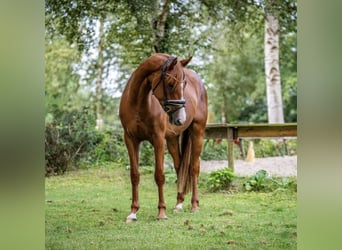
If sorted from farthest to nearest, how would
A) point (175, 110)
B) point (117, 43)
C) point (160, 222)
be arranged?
point (117, 43) → point (160, 222) → point (175, 110)

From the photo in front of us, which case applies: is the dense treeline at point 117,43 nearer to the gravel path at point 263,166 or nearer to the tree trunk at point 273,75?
the tree trunk at point 273,75

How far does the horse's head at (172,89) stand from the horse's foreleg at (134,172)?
1.30ft

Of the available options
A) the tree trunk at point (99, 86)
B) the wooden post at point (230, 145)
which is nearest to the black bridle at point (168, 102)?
the wooden post at point (230, 145)

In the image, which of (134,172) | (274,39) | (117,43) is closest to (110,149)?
(134,172)

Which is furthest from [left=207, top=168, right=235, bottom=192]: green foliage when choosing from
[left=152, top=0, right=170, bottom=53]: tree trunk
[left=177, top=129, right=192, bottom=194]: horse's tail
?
[left=152, top=0, right=170, bottom=53]: tree trunk

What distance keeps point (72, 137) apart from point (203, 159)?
1.25 metres

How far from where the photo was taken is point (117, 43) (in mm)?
4301

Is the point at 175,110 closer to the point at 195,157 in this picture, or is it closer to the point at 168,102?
the point at 168,102

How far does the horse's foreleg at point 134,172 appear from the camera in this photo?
3.13 metres

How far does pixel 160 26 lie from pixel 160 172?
4.40 ft
